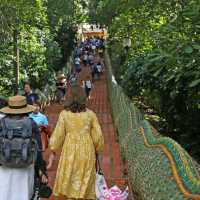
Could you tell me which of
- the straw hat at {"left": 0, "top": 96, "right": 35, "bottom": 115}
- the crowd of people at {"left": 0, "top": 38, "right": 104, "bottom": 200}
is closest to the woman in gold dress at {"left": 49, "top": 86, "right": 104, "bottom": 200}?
the crowd of people at {"left": 0, "top": 38, "right": 104, "bottom": 200}

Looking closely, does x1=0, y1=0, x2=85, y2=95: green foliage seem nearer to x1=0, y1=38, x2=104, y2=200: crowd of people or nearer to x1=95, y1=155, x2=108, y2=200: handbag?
x1=95, y1=155, x2=108, y2=200: handbag

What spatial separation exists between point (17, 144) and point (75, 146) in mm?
1107

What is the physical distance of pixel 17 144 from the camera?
17.3 ft

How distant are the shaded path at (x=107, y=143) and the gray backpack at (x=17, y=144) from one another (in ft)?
8.74

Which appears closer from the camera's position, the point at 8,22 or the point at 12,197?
the point at 12,197

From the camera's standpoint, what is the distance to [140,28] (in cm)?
1631

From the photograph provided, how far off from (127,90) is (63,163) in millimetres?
8389

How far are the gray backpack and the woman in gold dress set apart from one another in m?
0.87

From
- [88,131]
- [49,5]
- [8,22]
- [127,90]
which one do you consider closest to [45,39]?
[49,5]

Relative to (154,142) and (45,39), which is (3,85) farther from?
(154,142)

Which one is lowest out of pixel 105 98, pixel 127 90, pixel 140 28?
pixel 105 98

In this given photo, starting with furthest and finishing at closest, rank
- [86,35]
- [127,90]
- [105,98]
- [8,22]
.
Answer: [86,35] < [105,98] < [8,22] < [127,90]

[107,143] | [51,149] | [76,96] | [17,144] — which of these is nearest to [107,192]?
[51,149]

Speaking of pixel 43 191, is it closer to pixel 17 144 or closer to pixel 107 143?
pixel 17 144
